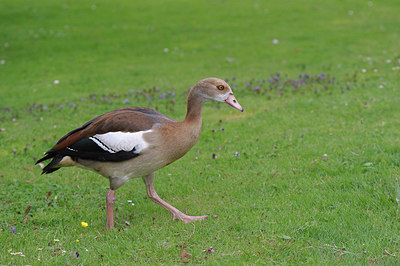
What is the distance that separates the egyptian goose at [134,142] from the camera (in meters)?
5.45

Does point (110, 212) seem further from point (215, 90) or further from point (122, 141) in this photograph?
point (215, 90)

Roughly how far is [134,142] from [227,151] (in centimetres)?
268

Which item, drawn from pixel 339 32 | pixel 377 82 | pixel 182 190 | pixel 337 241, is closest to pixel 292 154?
pixel 182 190

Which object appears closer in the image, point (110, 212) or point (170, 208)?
point (110, 212)

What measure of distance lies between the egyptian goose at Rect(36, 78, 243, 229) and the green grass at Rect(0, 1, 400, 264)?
67cm

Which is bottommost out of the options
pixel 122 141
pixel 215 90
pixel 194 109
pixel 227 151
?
pixel 227 151

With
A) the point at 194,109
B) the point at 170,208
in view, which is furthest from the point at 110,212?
the point at 194,109

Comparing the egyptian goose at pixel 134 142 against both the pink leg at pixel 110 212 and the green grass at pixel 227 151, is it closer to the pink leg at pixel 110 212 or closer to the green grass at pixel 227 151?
the pink leg at pixel 110 212

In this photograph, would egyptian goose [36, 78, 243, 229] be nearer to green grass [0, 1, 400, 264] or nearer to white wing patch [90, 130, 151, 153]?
white wing patch [90, 130, 151, 153]

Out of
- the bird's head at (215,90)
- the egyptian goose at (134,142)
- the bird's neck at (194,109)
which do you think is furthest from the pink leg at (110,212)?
the bird's head at (215,90)

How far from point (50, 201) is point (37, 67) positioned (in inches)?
407

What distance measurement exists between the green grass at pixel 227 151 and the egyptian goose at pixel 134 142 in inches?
26.4

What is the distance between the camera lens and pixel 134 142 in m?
5.43

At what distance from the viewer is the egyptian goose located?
5.45 metres
